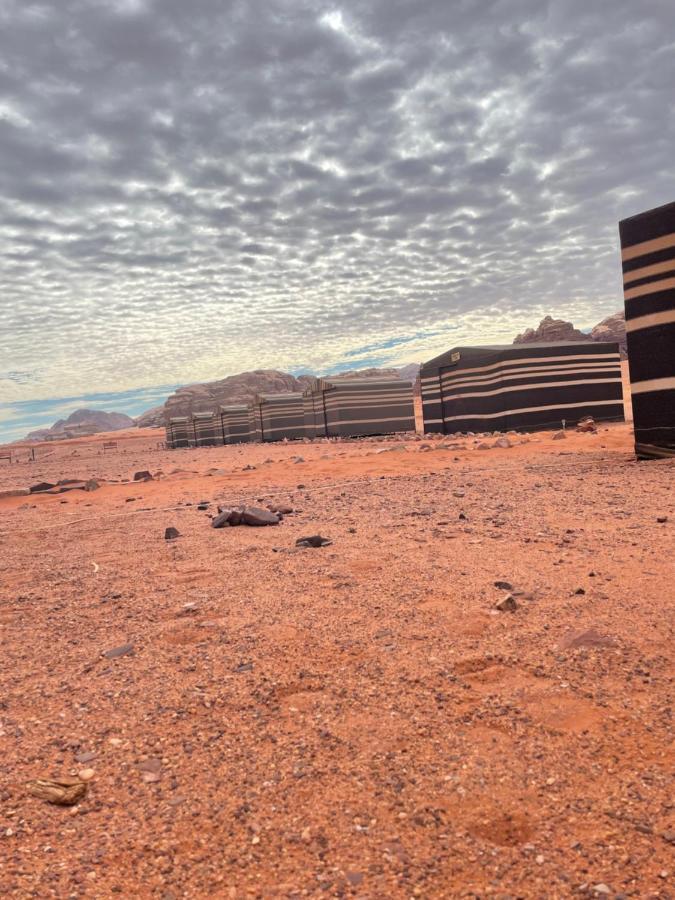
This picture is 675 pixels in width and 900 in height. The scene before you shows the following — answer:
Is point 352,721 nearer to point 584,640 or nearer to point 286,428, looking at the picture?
point 584,640

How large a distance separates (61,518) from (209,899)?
8.43m

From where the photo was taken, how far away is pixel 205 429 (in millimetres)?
54250

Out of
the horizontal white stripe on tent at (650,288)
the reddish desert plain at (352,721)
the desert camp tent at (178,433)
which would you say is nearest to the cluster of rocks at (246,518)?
the reddish desert plain at (352,721)

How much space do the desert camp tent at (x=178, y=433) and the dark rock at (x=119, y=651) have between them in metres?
56.0

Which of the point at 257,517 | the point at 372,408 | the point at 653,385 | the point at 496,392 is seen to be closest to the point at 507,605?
the point at 257,517

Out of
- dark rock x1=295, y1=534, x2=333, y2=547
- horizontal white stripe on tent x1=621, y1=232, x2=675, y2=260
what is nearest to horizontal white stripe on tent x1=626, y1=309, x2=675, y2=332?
horizontal white stripe on tent x1=621, y1=232, x2=675, y2=260

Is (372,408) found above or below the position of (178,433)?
below

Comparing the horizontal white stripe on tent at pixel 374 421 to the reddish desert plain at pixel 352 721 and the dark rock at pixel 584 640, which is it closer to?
the reddish desert plain at pixel 352 721

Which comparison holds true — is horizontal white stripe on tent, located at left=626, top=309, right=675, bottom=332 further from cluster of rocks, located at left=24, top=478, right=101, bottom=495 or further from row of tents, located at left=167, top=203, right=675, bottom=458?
cluster of rocks, located at left=24, top=478, right=101, bottom=495

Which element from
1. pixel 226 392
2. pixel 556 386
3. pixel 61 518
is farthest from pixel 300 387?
pixel 61 518

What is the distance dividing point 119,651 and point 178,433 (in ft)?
194

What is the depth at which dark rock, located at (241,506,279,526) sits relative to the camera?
660 cm

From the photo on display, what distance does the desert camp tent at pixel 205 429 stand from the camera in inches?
2063

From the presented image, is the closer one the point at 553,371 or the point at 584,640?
the point at 584,640
